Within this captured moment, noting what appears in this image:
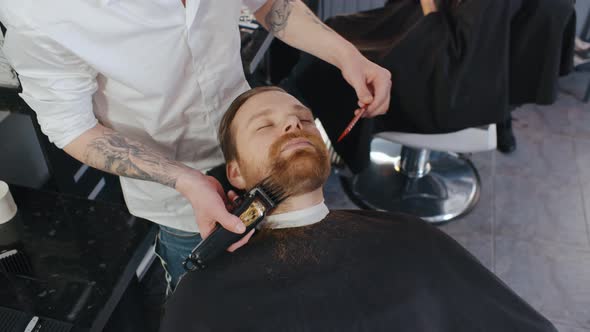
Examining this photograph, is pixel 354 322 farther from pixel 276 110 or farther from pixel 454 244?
pixel 276 110

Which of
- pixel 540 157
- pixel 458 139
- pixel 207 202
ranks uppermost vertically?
pixel 207 202

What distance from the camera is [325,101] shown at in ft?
5.75

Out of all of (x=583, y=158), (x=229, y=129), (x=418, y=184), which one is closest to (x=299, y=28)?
(x=229, y=129)

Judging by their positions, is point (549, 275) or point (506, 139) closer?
point (549, 275)

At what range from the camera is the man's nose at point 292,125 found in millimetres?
1169

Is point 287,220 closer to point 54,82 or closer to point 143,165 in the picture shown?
point 143,165

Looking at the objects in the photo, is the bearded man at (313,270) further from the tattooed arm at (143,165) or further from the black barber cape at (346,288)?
the tattooed arm at (143,165)

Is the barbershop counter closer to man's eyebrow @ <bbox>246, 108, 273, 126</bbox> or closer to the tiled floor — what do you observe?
man's eyebrow @ <bbox>246, 108, 273, 126</bbox>

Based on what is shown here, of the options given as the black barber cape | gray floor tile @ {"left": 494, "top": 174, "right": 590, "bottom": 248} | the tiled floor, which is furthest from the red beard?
gray floor tile @ {"left": 494, "top": 174, "right": 590, "bottom": 248}

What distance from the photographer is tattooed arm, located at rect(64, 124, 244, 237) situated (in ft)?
3.19

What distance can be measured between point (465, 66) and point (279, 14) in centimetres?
59

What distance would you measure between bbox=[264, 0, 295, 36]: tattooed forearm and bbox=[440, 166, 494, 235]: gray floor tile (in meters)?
1.22

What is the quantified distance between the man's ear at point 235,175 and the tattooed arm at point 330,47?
319 millimetres

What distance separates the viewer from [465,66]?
1.56 m
